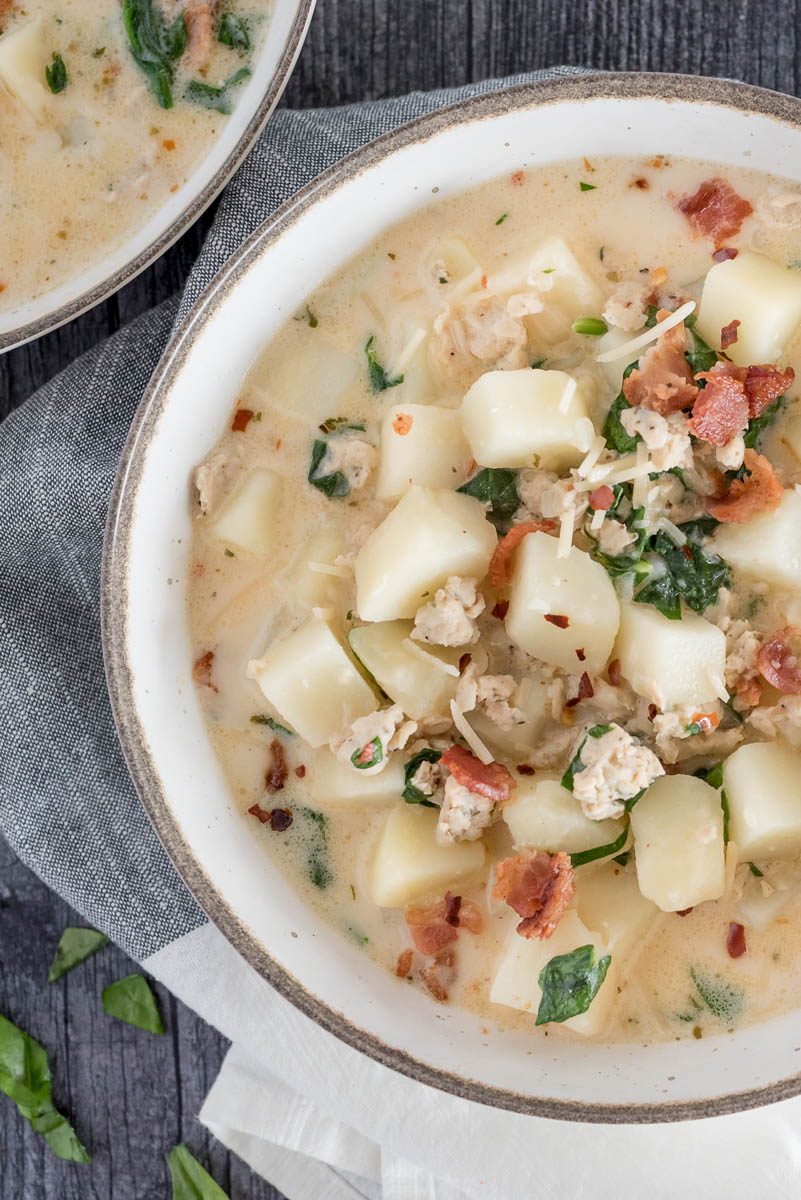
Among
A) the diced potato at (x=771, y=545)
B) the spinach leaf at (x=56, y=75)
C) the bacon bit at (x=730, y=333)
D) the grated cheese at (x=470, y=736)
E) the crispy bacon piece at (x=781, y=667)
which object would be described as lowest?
the grated cheese at (x=470, y=736)

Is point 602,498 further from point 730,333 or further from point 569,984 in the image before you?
point 569,984

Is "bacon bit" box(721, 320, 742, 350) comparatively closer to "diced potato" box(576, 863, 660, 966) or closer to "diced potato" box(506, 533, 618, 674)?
"diced potato" box(506, 533, 618, 674)

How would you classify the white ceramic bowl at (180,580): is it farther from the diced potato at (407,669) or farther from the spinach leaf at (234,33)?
the spinach leaf at (234,33)

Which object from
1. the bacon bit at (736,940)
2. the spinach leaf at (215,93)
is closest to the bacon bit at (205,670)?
the bacon bit at (736,940)

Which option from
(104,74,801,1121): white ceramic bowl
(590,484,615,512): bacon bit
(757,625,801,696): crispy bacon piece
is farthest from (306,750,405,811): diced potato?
(757,625,801,696): crispy bacon piece

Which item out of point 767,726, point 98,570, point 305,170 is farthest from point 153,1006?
point 305,170

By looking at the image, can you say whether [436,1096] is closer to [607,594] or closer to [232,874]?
[232,874]
